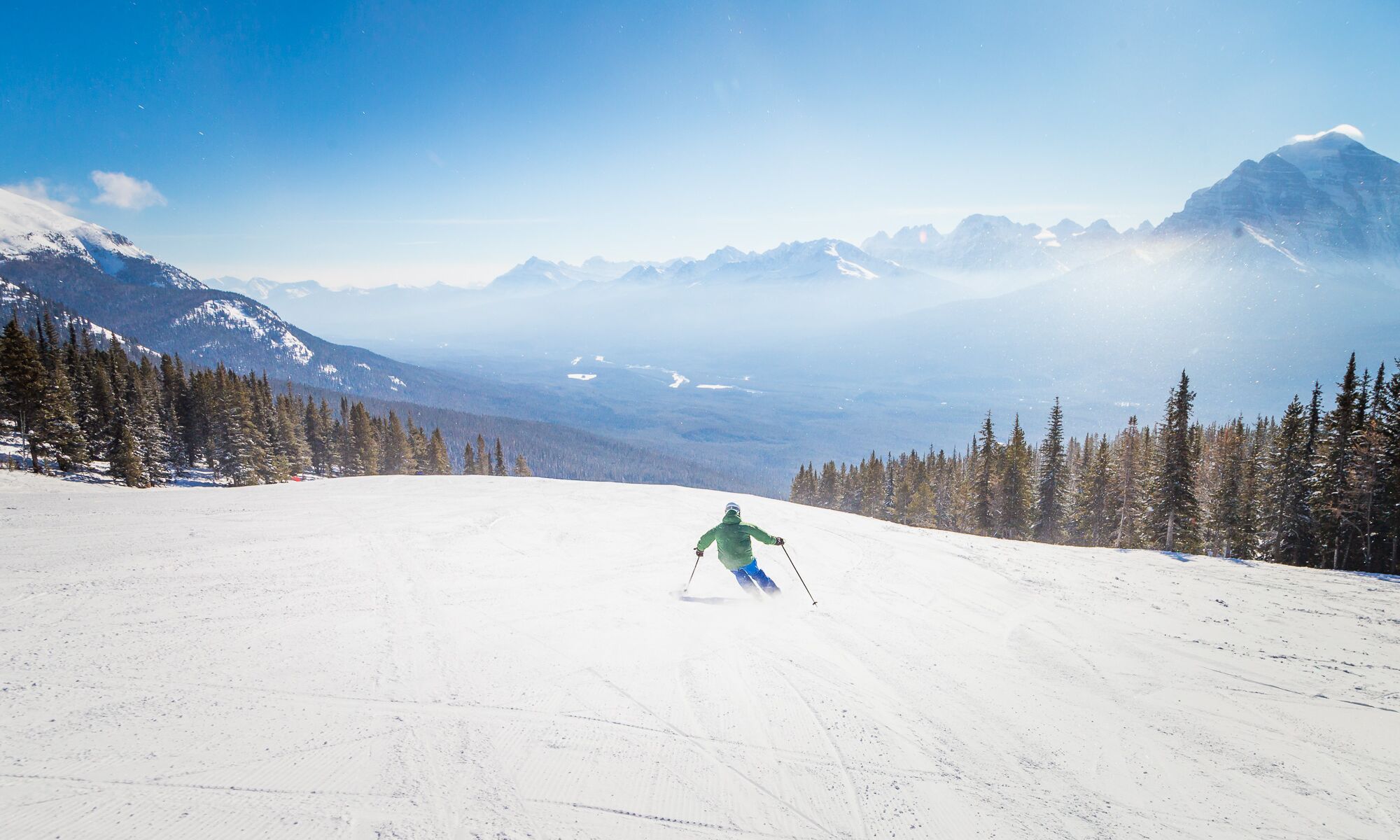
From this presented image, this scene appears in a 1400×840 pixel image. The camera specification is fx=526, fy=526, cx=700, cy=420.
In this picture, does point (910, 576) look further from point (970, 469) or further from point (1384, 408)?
point (970, 469)

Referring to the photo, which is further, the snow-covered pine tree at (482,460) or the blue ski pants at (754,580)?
the snow-covered pine tree at (482,460)

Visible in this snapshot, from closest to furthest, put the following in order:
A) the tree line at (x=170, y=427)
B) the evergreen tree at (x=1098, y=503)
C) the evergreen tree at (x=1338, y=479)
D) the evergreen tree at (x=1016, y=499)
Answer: the evergreen tree at (x=1338, y=479) < the tree line at (x=170, y=427) < the evergreen tree at (x=1098, y=503) < the evergreen tree at (x=1016, y=499)

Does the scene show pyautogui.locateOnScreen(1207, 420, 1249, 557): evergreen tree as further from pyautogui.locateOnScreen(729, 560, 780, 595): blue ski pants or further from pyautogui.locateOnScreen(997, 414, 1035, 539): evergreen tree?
pyautogui.locateOnScreen(729, 560, 780, 595): blue ski pants

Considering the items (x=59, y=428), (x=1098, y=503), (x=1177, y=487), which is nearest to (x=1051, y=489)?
(x=1098, y=503)

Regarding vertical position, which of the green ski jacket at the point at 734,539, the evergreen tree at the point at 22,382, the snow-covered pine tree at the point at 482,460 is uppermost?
the evergreen tree at the point at 22,382

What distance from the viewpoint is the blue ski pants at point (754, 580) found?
30.8 feet

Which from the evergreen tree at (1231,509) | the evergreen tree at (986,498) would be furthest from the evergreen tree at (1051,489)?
the evergreen tree at (1231,509)

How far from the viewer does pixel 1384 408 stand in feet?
84.9

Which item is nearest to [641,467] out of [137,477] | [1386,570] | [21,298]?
[137,477]

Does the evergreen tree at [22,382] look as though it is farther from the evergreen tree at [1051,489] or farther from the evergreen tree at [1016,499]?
the evergreen tree at [1051,489]

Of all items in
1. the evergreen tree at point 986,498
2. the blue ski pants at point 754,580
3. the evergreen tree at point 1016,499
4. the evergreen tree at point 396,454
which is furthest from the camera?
the evergreen tree at point 396,454

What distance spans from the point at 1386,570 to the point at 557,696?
43.9 m

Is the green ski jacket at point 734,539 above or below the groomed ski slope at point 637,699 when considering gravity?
above

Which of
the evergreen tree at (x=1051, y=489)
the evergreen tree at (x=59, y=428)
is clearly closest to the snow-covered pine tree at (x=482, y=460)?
the evergreen tree at (x=59, y=428)
